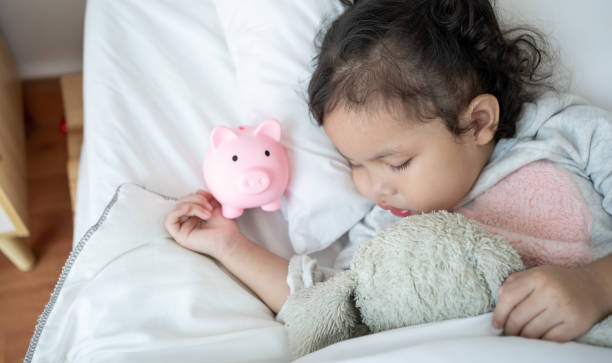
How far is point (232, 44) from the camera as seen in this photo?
3.02 feet

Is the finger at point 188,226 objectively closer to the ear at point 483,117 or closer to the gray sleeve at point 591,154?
the ear at point 483,117

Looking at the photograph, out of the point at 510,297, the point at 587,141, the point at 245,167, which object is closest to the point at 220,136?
the point at 245,167

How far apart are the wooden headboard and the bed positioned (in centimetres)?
32

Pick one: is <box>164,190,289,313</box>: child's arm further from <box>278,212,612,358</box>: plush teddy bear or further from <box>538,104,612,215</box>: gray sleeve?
<box>538,104,612,215</box>: gray sleeve

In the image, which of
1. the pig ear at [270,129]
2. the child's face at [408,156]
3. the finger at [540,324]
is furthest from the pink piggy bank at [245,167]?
the finger at [540,324]

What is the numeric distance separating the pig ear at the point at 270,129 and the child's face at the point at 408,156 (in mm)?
87

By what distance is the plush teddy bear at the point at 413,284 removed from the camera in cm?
57

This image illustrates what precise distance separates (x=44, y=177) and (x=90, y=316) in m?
1.13

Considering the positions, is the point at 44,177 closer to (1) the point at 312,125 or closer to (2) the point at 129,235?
(2) the point at 129,235

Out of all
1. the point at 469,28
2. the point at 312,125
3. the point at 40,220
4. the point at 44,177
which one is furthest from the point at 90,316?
the point at 44,177

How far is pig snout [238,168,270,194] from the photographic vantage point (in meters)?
0.72

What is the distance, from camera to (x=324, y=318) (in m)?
0.63

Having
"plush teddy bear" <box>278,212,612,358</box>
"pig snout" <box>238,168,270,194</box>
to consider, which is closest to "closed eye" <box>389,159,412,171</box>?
"plush teddy bear" <box>278,212,612,358</box>

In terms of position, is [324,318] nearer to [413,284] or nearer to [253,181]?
[413,284]
